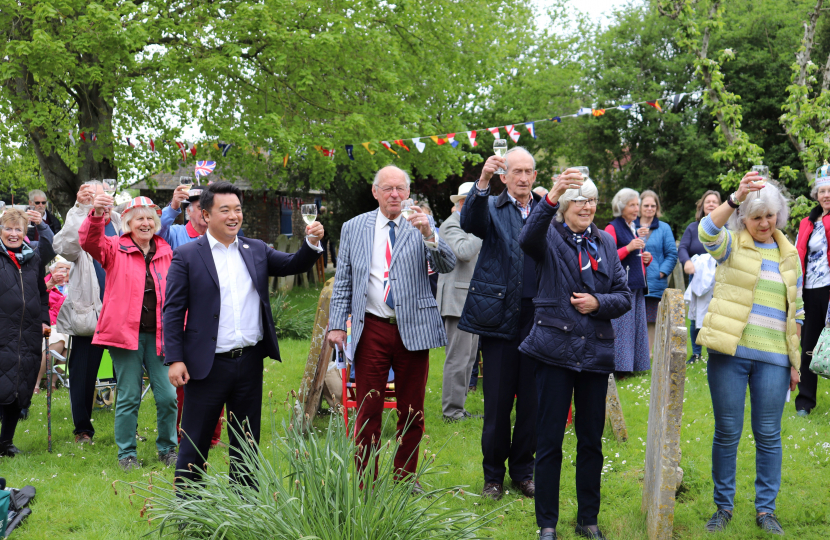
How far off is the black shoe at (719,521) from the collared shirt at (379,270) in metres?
2.23

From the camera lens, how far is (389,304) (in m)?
4.29

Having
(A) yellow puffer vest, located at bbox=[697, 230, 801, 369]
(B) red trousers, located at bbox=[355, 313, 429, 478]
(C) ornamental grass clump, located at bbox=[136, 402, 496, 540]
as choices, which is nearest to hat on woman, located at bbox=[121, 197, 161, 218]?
(B) red trousers, located at bbox=[355, 313, 429, 478]

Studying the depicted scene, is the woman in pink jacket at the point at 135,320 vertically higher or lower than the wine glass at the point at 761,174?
lower

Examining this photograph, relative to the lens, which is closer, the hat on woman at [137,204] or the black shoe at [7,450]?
the hat on woman at [137,204]

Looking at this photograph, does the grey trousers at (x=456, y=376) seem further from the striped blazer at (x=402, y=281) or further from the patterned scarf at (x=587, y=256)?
the patterned scarf at (x=587, y=256)

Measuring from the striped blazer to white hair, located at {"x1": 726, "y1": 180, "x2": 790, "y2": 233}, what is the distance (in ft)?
5.60

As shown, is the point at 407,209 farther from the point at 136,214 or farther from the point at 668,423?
the point at 136,214

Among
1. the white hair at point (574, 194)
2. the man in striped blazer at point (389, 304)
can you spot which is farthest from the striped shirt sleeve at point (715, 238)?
the man in striped blazer at point (389, 304)

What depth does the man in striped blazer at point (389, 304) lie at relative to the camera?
4.27 meters

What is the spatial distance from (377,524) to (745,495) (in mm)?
2872

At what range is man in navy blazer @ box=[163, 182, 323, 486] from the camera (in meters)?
3.88

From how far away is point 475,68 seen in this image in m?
17.1

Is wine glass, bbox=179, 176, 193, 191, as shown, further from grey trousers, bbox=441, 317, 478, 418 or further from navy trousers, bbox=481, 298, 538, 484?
navy trousers, bbox=481, 298, 538, 484

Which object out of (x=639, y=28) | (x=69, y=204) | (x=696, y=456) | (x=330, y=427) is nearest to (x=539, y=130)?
(x=639, y=28)
